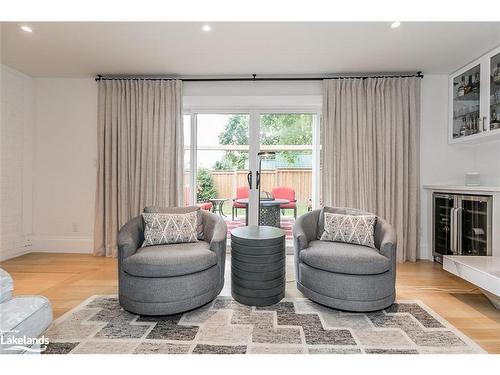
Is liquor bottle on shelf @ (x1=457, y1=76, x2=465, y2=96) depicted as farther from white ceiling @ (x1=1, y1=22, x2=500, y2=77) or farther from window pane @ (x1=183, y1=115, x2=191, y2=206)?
window pane @ (x1=183, y1=115, x2=191, y2=206)

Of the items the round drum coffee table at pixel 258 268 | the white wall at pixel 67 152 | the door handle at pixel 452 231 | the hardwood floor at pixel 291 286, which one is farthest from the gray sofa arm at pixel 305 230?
the white wall at pixel 67 152

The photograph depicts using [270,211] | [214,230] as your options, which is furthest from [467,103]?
[214,230]

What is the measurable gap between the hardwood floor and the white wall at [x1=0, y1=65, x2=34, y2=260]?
346mm

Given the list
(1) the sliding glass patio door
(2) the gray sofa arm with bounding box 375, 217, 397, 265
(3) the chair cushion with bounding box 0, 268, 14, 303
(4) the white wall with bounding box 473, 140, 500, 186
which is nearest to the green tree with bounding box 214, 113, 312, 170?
(1) the sliding glass patio door

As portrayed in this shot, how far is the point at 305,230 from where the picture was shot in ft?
8.62

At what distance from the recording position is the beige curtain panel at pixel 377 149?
3414mm

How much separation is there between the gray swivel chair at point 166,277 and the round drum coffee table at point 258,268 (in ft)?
0.59

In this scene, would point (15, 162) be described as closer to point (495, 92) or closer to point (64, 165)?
point (64, 165)

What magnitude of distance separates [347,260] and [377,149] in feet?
6.41

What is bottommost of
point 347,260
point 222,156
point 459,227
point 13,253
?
point 13,253
